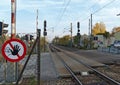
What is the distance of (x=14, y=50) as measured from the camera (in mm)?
10875

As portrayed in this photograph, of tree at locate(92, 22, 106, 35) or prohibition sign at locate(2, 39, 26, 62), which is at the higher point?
tree at locate(92, 22, 106, 35)

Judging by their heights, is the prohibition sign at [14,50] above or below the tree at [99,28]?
below

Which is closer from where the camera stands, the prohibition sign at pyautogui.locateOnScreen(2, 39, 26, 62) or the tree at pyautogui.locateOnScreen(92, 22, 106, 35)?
the prohibition sign at pyautogui.locateOnScreen(2, 39, 26, 62)

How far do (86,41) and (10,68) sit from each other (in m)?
90.5

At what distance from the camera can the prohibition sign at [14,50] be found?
35.4 feet

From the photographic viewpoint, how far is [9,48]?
10922mm

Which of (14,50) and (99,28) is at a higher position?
(99,28)

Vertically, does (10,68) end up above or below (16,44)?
below

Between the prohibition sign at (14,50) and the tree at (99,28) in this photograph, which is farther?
the tree at (99,28)

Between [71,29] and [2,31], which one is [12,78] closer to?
[2,31]

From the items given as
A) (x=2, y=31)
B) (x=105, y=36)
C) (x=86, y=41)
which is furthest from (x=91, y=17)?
(x=2, y=31)

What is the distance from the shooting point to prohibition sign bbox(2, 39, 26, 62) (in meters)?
10.8

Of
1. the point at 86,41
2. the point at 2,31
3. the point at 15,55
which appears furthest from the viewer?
the point at 86,41

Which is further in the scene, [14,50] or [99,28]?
[99,28]
